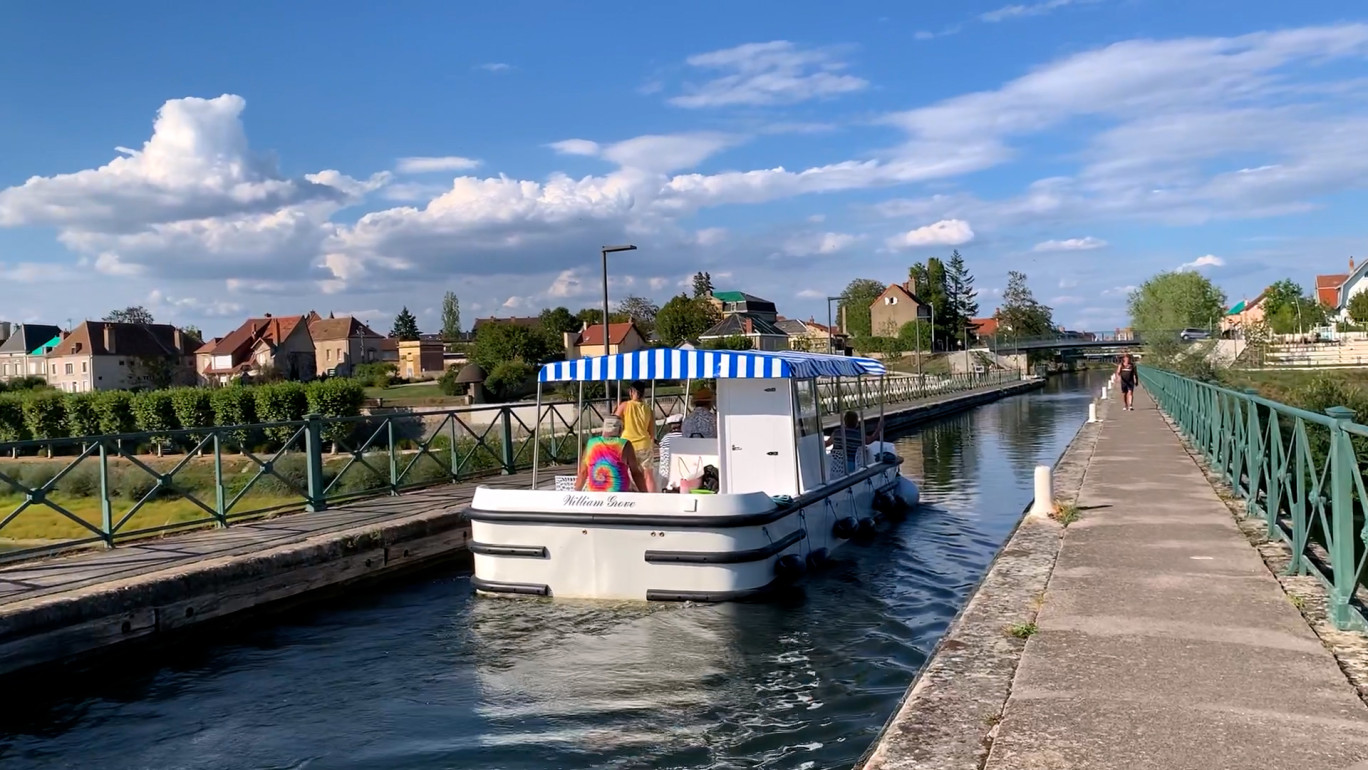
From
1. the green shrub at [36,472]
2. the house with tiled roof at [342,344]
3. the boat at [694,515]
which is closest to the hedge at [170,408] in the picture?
the green shrub at [36,472]

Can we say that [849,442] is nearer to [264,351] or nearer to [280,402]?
[280,402]

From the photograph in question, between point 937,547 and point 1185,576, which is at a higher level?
point 1185,576

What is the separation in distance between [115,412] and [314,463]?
136 feet

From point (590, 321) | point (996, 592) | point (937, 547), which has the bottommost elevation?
point (937, 547)

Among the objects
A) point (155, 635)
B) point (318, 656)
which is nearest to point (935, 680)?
point (318, 656)

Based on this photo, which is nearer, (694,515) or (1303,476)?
(1303,476)

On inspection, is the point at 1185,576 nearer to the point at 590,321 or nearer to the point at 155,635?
the point at 155,635

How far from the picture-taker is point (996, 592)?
7.30m

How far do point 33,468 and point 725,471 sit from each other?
102 feet

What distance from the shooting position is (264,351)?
110 m

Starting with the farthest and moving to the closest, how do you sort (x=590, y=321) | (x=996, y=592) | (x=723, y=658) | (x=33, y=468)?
(x=590, y=321)
(x=33, y=468)
(x=723, y=658)
(x=996, y=592)

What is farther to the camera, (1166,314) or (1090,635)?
(1166,314)

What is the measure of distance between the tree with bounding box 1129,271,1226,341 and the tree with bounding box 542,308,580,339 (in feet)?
185

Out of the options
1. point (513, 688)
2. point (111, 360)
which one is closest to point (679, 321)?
point (111, 360)
